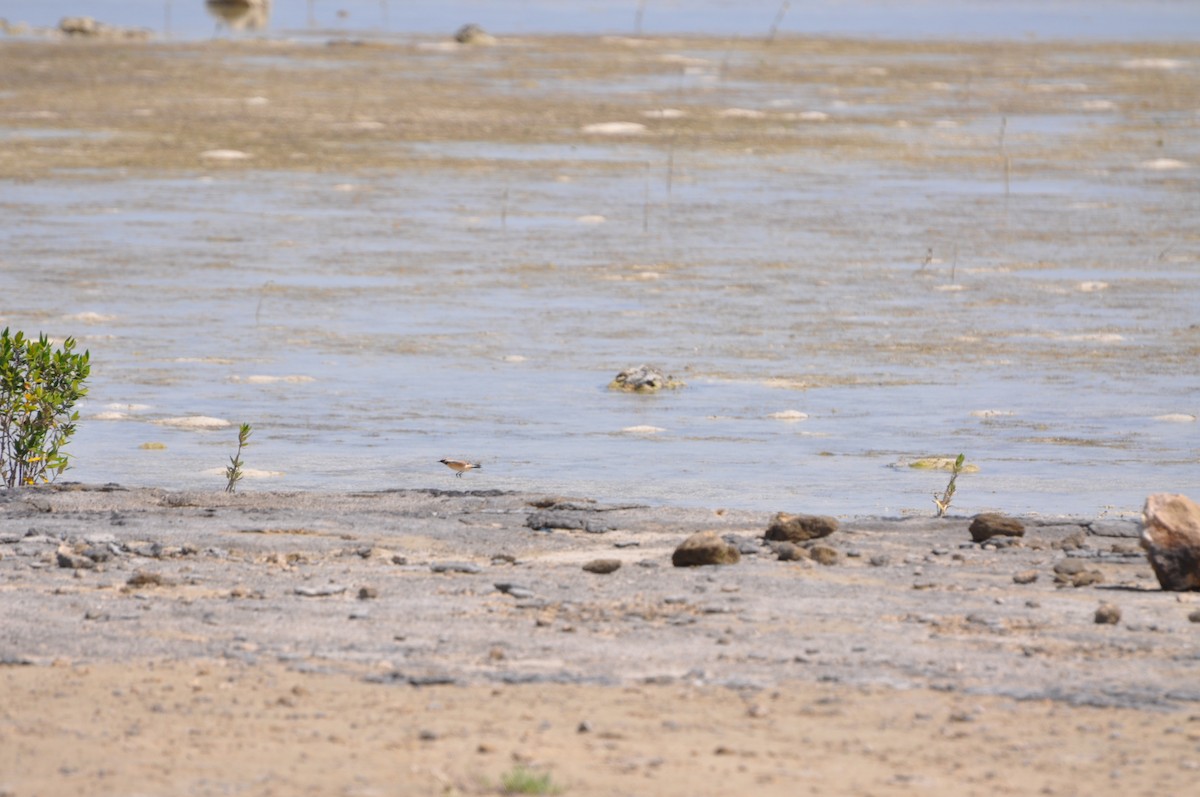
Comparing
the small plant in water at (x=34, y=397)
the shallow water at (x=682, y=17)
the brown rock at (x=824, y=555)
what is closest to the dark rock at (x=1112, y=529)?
the brown rock at (x=824, y=555)

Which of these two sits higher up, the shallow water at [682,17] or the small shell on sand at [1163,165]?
the shallow water at [682,17]

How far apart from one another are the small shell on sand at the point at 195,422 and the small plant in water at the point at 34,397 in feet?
5.30

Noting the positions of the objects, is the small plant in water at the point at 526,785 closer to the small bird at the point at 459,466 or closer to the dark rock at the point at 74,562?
the dark rock at the point at 74,562

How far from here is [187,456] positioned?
10.3 m

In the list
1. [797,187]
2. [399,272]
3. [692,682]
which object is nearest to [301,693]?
[692,682]

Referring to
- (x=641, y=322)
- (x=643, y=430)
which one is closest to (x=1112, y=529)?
(x=643, y=430)

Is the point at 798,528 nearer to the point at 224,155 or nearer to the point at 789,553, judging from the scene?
the point at 789,553

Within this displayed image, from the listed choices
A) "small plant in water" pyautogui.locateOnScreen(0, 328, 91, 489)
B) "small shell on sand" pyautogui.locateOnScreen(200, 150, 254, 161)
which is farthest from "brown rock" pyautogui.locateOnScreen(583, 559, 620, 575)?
"small shell on sand" pyautogui.locateOnScreen(200, 150, 254, 161)

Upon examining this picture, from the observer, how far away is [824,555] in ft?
24.7

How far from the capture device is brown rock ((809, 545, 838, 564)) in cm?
752

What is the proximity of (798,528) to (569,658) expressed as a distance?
172cm

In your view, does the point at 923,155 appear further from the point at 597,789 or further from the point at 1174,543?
the point at 597,789

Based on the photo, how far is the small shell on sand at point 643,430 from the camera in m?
10.9

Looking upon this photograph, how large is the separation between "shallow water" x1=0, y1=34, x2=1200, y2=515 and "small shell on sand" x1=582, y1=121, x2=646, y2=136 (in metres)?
2.31
